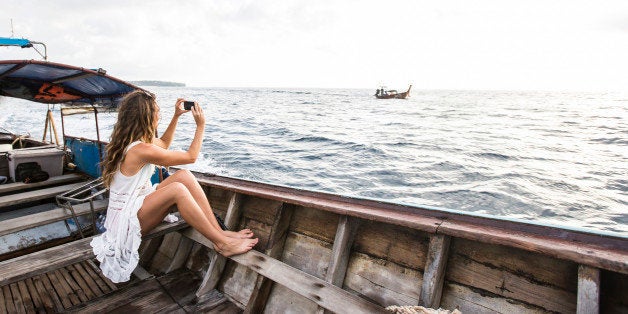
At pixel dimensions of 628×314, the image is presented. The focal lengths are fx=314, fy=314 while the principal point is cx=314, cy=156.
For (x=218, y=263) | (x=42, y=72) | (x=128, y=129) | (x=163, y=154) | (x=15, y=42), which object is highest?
(x=15, y=42)

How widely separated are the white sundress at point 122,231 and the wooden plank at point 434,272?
7.88ft

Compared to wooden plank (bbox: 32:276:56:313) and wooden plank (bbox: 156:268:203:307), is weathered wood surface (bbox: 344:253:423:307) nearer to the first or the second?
wooden plank (bbox: 156:268:203:307)

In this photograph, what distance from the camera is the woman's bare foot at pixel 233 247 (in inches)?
117

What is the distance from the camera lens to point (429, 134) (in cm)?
1959

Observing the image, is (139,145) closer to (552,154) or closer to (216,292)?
(216,292)

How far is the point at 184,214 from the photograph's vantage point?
2938 millimetres

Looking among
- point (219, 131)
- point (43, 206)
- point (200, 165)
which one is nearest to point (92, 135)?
point (219, 131)

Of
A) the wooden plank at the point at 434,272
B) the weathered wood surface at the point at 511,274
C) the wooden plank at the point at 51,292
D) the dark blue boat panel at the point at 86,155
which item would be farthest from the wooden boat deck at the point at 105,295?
the dark blue boat panel at the point at 86,155

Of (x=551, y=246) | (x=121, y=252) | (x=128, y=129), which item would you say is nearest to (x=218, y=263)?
(x=121, y=252)

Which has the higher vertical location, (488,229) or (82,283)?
(488,229)

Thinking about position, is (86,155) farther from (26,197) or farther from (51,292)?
(51,292)

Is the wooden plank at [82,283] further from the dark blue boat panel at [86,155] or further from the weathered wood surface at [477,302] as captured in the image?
the weathered wood surface at [477,302]

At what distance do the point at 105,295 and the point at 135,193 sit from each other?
1174 mm

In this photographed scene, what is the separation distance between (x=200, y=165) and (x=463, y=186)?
30.9 feet
